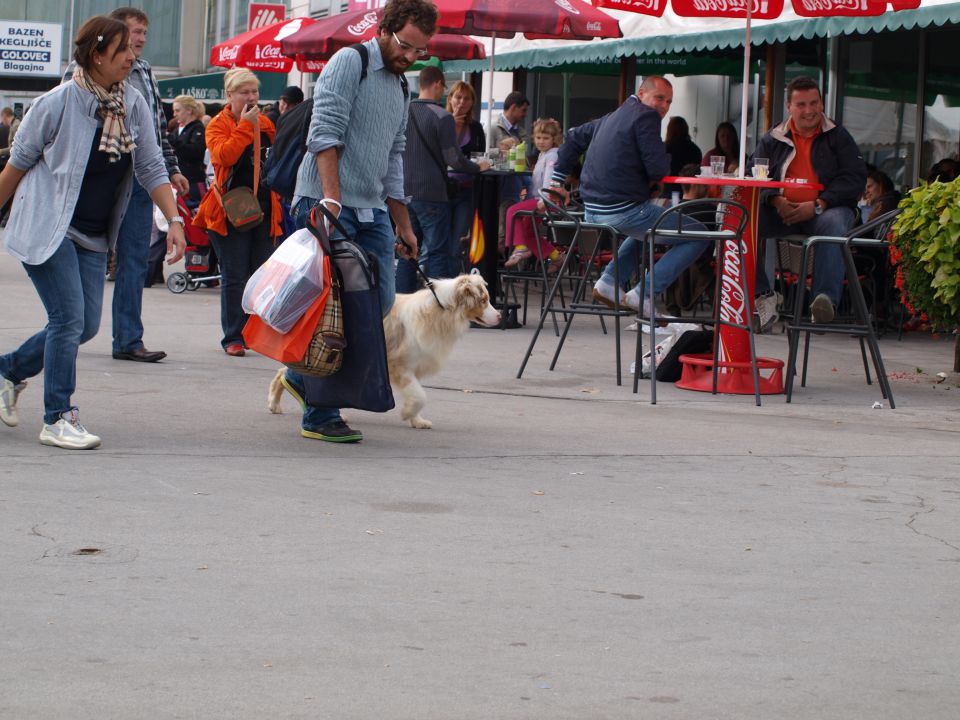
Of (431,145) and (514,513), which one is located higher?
(431,145)

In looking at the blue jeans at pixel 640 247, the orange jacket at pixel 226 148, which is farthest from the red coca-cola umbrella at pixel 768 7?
the orange jacket at pixel 226 148

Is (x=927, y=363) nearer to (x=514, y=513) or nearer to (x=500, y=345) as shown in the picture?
(x=500, y=345)

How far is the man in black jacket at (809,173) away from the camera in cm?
1041

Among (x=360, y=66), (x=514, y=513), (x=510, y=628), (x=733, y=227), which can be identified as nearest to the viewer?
(x=510, y=628)

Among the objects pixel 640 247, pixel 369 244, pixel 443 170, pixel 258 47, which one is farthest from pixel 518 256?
pixel 258 47

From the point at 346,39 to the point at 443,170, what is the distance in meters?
4.09

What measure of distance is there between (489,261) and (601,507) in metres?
6.96

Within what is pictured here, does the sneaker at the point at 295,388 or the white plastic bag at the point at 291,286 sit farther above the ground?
the white plastic bag at the point at 291,286

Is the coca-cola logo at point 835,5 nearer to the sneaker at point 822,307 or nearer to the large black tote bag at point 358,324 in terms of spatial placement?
the sneaker at point 822,307

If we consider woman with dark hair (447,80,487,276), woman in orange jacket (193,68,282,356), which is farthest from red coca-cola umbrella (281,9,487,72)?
woman in orange jacket (193,68,282,356)

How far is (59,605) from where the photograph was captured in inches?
172

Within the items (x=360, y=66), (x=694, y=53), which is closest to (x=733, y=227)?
(x=360, y=66)

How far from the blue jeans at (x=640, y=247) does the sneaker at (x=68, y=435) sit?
376cm

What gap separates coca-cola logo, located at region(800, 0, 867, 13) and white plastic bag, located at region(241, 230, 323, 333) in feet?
15.7
